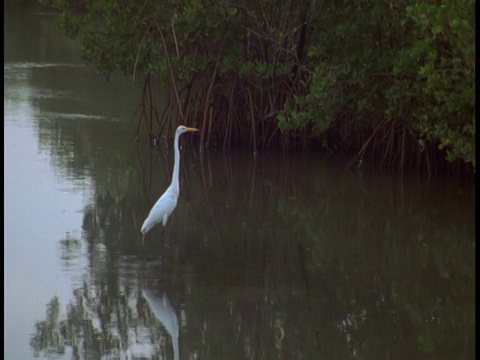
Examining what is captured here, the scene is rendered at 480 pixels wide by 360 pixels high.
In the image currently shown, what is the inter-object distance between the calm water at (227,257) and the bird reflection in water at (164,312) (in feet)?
0.05

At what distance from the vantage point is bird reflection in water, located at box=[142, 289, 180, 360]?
24.3 ft

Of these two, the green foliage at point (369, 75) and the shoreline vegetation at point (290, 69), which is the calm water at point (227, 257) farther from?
the green foliage at point (369, 75)

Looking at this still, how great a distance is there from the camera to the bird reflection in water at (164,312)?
24.3 ft

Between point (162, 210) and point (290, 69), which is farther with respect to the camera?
point (290, 69)

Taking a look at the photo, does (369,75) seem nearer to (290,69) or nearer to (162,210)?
(290,69)

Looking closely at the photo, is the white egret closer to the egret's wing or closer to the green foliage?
the egret's wing

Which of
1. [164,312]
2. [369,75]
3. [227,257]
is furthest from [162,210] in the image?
[369,75]

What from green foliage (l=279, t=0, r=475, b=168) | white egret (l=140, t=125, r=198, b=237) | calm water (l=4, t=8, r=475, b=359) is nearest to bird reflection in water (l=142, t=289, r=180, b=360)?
calm water (l=4, t=8, r=475, b=359)

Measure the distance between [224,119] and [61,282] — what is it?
5.40 metres

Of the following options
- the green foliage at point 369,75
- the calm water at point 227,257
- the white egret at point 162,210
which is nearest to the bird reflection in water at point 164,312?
the calm water at point 227,257

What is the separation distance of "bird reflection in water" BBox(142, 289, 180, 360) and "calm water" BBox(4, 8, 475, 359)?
15 mm

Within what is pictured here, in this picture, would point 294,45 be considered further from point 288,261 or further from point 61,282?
point 61,282

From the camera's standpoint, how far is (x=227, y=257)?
30.4ft

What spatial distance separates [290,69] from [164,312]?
523 cm
